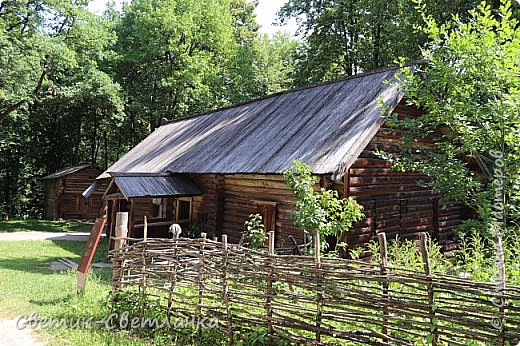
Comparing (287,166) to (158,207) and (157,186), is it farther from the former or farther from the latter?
(158,207)

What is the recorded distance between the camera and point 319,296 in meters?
5.54

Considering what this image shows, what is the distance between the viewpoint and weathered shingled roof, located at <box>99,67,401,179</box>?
1062cm

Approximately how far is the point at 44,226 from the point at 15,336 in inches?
869

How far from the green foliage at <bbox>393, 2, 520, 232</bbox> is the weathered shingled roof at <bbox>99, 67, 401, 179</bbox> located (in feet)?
6.64

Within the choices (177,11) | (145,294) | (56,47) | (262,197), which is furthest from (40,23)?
(145,294)

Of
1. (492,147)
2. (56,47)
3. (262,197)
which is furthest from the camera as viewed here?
(56,47)

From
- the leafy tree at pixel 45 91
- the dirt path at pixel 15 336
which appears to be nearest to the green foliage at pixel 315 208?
the dirt path at pixel 15 336

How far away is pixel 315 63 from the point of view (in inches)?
1121

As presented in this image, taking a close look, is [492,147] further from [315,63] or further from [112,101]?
[112,101]

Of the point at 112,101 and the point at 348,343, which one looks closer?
the point at 348,343

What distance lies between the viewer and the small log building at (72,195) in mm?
30172

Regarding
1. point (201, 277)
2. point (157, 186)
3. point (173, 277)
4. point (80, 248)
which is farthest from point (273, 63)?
point (201, 277)

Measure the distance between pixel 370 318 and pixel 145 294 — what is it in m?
4.24

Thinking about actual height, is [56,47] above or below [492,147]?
above
